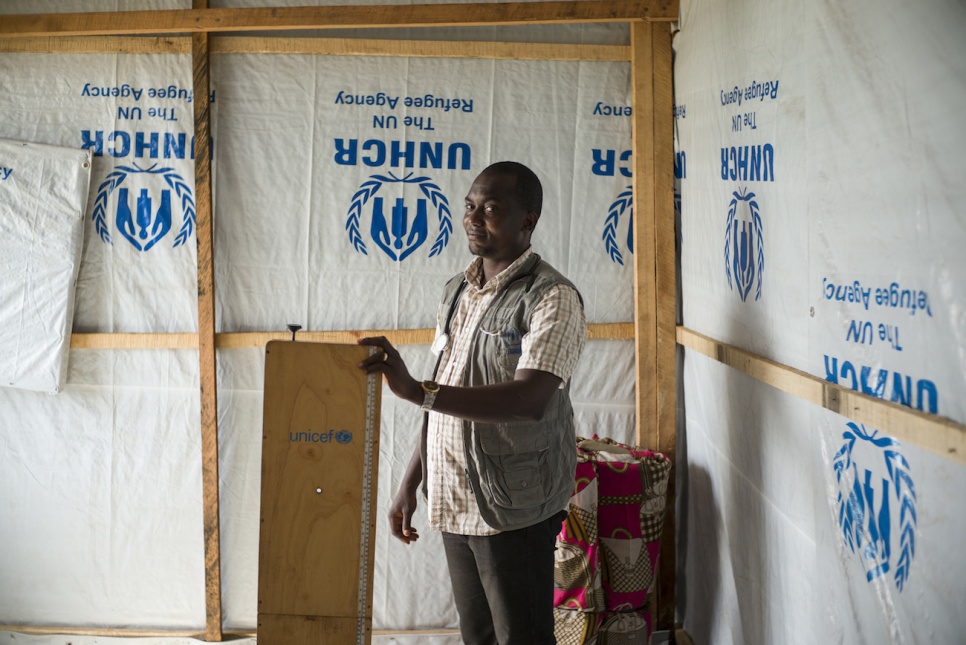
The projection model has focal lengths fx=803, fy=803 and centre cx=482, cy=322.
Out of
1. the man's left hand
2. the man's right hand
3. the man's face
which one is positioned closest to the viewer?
the man's left hand

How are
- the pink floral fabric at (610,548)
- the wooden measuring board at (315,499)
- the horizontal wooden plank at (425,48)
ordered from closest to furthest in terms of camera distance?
the wooden measuring board at (315,499) < the pink floral fabric at (610,548) < the horizontal wooden plank at (425,48)

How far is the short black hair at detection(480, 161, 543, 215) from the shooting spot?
198 cm

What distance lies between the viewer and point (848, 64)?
1.70 meters

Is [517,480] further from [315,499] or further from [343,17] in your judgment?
[343,17]

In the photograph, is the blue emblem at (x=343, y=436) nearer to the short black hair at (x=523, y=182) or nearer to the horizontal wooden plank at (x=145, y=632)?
the short black hair at (x=523, y=182)

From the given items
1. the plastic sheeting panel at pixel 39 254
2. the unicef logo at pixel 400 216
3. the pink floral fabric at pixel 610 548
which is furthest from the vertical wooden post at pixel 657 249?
the plastic sheeting panel at pixel 39 254

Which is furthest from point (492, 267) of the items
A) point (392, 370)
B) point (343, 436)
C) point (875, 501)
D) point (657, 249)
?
point (657, 249)

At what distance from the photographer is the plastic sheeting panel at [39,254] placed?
3082 millimetres

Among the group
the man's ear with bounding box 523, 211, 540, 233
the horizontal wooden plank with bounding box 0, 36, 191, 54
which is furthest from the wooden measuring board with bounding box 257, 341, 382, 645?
the horizontal wooden plank with bounding box 0, 36, 191, 54

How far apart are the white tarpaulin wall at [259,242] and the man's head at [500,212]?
1.12 metres

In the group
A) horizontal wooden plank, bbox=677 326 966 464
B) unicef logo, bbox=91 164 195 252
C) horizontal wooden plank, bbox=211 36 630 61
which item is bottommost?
horizontal wooden plank, bbox=677 326 966 464

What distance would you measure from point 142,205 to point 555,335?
206 centimetres

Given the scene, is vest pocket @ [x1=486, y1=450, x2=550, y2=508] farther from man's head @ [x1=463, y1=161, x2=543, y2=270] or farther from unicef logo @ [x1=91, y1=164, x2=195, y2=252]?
unicef logo @ [x1=91, y1=164, x2=195, y2=252]

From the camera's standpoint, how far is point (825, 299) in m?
1.84
